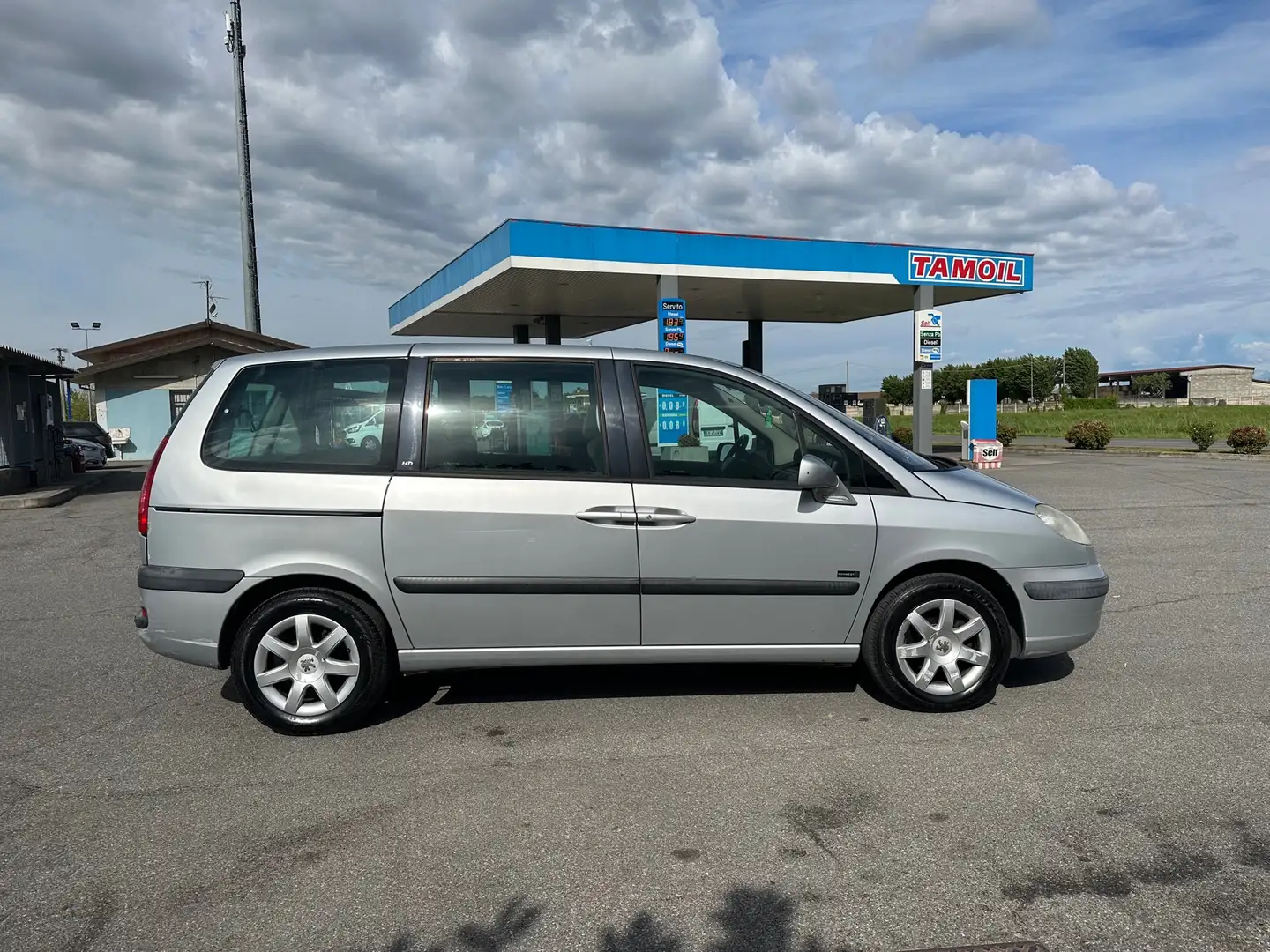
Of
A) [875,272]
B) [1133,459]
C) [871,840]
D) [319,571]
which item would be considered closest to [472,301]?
[875,272]

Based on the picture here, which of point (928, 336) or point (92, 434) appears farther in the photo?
point (92, 434)

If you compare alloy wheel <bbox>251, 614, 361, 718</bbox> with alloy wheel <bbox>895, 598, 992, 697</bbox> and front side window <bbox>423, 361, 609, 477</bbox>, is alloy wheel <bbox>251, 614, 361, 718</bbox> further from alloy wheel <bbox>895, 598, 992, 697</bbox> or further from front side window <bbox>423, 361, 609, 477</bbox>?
alloy wheel <bbox>895, 598, 992, 697</bbox>

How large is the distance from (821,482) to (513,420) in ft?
4.86

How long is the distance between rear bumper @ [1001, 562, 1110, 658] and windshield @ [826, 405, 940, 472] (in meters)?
0.66

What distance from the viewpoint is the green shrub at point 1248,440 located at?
23.5m

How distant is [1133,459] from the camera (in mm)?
23234

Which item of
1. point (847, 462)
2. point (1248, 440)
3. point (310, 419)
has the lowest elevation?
point (1248, 440)

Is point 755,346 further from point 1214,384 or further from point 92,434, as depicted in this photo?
point 1214,384

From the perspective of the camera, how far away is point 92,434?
3109 centimetres

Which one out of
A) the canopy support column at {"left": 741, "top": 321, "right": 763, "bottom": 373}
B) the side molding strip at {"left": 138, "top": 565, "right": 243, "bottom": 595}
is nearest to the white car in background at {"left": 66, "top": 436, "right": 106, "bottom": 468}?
the canopy support column at {"left": 741, "top": 321, "right": 763, "bottom": 373}

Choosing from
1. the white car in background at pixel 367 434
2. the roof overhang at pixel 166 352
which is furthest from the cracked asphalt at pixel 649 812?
the roof overhang at pixel 166 352

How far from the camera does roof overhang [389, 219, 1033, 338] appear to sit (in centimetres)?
1687

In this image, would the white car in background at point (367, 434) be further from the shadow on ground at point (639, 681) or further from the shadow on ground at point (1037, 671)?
the shadow on ground at point (1037, 671)

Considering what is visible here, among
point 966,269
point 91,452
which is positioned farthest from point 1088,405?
point 91,452
